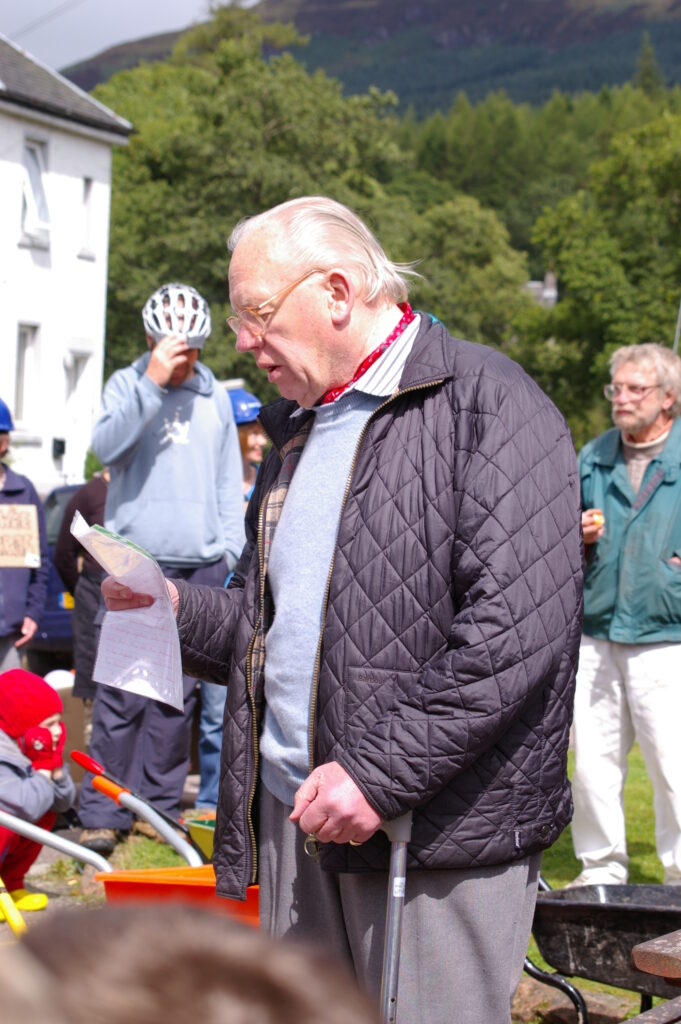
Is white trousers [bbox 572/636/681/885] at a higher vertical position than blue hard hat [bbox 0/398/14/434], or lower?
lower

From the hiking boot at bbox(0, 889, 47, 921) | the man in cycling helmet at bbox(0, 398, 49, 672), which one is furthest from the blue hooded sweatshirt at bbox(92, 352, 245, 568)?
the hiking boot at bbox(0, 889, 47, 921)

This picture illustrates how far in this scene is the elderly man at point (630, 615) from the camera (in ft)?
18.0

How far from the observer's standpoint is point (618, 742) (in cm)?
577

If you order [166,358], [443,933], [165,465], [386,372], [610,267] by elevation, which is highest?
[610,267]

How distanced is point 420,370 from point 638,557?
3.17 metres

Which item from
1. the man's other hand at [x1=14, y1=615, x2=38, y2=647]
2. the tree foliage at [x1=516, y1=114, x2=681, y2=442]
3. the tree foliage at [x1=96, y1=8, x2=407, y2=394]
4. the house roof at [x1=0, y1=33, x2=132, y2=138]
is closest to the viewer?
the man's other hand at [x1=14, y1=615, x2=38, y2=647]

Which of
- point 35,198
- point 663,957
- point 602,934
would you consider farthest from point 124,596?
point 35,198

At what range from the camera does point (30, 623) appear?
6.55 m

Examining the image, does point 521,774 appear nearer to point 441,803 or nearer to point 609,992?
point 441,803

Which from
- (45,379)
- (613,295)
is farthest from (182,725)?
(613,295)

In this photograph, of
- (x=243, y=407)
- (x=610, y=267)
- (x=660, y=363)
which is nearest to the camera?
(x=660, y=363)

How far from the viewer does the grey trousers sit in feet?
8.25

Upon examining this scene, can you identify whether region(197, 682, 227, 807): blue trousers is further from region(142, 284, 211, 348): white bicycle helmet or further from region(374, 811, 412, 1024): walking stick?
region(374, 811, 412, 1024): walking stick

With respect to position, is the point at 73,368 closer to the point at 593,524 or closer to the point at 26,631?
the point at 26,631
